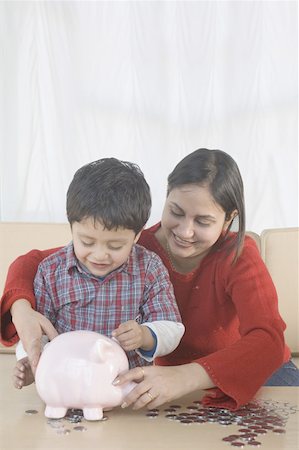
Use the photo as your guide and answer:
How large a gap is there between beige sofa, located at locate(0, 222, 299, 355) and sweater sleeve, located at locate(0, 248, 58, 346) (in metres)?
0.88

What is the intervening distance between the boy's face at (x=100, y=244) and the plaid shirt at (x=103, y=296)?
0.06 metres

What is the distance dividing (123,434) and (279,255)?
4.40 feet

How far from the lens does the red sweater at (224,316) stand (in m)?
1.42

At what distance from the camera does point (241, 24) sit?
10.2 ft

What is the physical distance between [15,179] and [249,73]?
1053 millimetres

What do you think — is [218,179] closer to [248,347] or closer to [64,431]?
[248,347]

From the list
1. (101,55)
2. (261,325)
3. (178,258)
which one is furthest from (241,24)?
(261,325)


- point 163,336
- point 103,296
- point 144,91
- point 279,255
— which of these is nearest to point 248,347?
point 163,336

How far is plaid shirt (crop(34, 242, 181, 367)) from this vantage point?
1.47 metres

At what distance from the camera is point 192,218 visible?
1619 millimetres

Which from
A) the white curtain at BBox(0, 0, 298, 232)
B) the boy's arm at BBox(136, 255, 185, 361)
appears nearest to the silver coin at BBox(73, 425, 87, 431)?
the boy's arm at BBox(136, 255, 185, 361)

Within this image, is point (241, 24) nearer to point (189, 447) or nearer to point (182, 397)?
point (182, 397)

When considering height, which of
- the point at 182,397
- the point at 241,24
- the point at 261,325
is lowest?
the point at 182,397

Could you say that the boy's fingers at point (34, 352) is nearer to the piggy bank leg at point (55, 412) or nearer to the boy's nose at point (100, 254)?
the piggy bank leg at point (55, 412)
